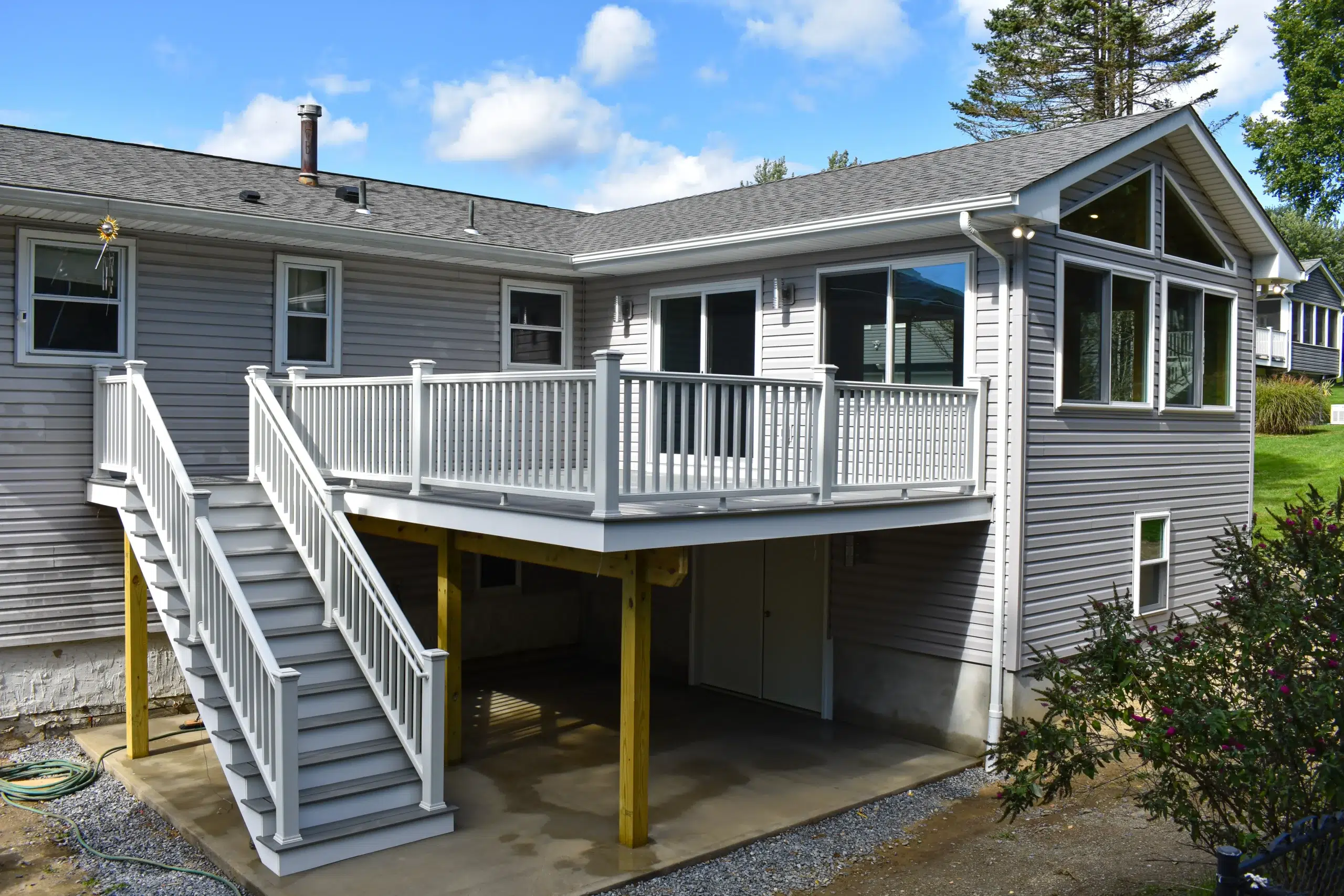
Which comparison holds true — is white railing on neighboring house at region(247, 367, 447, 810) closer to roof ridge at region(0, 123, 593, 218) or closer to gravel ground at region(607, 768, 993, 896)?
gravel ground at region(607, 768, 993, 896)

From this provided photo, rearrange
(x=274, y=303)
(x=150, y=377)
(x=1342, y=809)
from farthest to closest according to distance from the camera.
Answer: (x=274, y=303) < (x=150, y=377) < (x=1342, y=809)

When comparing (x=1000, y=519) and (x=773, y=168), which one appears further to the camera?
(x=773, y=168)

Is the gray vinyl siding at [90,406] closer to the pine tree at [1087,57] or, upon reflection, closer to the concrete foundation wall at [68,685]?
the concrete foundation wall at [68,685]

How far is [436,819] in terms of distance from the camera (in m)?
7.42

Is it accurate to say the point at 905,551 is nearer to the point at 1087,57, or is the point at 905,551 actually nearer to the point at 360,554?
the point at 360,554

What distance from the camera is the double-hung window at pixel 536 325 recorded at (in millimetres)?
12633

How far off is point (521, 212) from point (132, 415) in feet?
22.7

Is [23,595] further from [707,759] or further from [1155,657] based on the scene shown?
[1155,657]

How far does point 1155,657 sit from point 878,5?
169 feet

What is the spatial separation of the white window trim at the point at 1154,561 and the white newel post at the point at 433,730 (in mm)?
7228

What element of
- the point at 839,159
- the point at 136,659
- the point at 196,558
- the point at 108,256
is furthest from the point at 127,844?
the point at 839,159

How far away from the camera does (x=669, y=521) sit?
688 cm

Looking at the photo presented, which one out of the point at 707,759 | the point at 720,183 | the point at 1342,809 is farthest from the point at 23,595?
the point at 720,183

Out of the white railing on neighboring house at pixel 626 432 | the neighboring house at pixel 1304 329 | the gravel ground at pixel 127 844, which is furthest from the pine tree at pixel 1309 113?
the gravel ground at pixel 127 844
